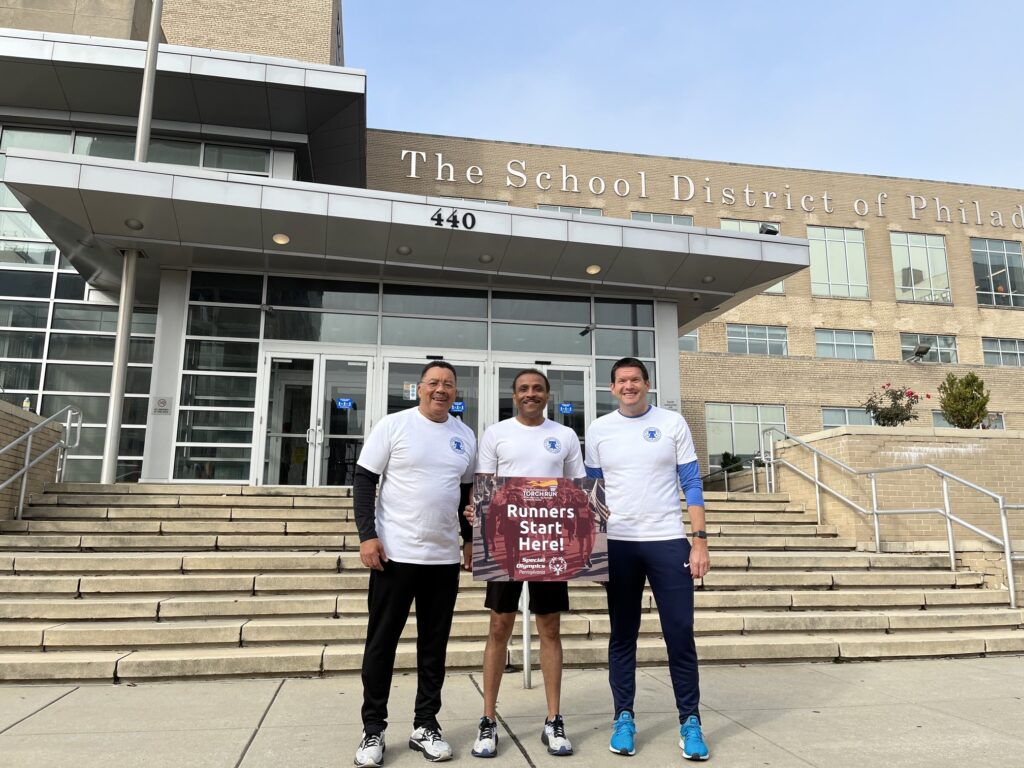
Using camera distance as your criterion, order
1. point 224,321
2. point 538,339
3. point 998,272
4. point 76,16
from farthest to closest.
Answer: point 998,272
point 76,16
point 538,339
point 224,321

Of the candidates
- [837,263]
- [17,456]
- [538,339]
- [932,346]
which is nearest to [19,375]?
[17,456]

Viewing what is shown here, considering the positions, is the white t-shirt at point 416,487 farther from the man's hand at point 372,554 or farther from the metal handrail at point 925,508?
the metal handrail at point 925,508

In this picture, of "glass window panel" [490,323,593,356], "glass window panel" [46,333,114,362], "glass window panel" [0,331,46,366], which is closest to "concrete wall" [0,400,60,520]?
"glass window panel" [46,333,114,362]

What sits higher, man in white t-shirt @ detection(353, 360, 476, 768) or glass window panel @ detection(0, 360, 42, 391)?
glass window panel @ detection(0, 360, 42, 391)

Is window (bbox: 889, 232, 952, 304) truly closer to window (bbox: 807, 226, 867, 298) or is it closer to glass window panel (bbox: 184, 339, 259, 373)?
window (bbox: 807, 226, 867, 298)

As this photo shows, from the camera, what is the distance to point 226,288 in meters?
12.5

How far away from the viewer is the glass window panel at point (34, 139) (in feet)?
49.0

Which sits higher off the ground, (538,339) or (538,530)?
(538,339)

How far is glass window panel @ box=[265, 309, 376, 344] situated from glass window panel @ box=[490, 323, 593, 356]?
225 centimetres

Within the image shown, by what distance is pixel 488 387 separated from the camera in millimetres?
12953

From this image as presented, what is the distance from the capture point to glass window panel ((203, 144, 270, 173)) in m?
15.3

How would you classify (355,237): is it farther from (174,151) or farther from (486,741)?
(486,741)

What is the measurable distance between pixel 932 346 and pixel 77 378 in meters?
29.3

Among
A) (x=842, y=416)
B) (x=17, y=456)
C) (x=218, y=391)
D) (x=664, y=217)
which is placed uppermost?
(x=664, y=217)
